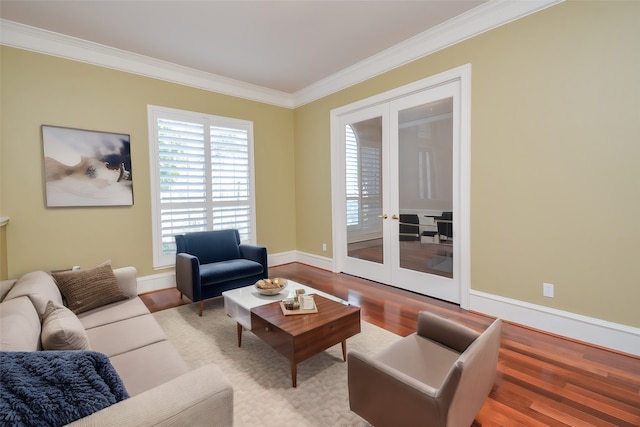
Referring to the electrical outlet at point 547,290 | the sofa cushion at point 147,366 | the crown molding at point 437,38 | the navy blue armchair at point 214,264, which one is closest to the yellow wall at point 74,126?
the navy blue armchair at point 214,264

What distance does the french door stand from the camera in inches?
132

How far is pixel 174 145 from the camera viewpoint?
13.8 feet

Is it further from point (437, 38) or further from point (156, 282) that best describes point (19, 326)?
point (437, 38)

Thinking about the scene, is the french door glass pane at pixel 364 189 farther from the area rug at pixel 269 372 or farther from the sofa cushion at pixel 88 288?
the sofa cushion at pixel 88 288

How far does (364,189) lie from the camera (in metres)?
4.49

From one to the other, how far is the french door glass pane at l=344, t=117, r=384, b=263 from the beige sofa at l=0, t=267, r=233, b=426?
3012 mm

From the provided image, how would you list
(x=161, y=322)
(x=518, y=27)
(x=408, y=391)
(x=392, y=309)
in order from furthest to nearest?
(x=392, y=309), (x=161, y=322), (x=518, y=27), (x=408, y=391)

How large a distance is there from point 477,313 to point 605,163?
178cm

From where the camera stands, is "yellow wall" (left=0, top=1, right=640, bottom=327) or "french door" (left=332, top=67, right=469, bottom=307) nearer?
"yellow wall" (left=0, top=1, right=640, bottom=327)

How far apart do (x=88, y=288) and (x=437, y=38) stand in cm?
432

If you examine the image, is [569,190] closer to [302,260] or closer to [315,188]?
[315,188]

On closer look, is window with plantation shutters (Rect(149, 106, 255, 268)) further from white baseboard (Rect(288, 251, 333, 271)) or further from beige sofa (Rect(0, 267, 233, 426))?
beige sofa (Rect(0, 267, 233, 426))

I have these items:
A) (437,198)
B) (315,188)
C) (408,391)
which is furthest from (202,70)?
(408,391)

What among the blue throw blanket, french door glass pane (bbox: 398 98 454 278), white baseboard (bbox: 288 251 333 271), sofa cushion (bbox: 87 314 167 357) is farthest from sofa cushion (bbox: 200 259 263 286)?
the blue throw blanket
